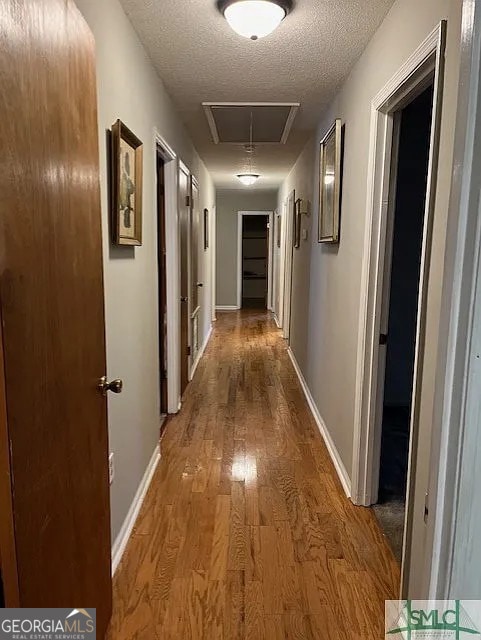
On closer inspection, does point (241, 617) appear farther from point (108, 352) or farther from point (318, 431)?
point (318, 431)

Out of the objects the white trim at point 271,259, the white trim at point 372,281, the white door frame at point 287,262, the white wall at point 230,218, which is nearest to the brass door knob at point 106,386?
the white trim at point 372,281

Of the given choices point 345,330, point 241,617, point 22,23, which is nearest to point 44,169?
point 22,23

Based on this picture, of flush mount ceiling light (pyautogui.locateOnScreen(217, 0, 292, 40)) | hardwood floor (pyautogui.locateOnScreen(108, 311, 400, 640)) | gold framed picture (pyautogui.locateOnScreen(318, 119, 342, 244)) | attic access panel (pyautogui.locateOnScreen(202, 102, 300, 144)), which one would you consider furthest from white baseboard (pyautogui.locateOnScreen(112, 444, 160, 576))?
attic access panel (pyautogui.locateOnScreen(202, 102, 300, 144))

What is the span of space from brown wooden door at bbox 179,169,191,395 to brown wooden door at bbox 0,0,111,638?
2.35 metres

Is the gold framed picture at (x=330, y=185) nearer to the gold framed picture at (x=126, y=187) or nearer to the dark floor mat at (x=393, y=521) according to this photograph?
the gold framed picture at (x=126, y=187)

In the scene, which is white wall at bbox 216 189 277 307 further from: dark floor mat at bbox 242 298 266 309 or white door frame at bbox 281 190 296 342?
white door frame at bbox 281 190 296 342

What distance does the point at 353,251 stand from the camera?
248 centimetres

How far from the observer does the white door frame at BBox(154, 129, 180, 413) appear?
128 inches

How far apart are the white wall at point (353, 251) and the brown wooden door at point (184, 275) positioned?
1.12 metres

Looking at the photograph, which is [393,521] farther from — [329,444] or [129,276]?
[129,276]

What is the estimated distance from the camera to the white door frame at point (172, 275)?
3264 mm

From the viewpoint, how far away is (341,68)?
2568mm

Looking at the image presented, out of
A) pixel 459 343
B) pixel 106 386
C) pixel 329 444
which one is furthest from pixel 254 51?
pixel 329 444

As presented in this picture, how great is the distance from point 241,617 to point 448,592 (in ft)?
3.56
